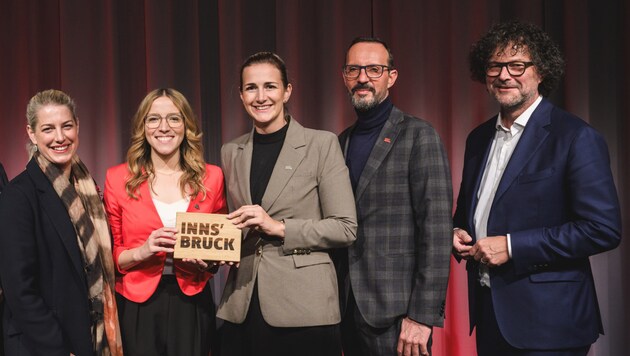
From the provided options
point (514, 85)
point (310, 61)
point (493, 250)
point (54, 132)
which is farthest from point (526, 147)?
point (310, 61)

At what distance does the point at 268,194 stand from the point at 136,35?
2.27 meters

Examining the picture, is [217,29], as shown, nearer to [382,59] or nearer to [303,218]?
[382,59]

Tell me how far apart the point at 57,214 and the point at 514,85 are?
1899 mm

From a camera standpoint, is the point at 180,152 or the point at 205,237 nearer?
the point at 205,237

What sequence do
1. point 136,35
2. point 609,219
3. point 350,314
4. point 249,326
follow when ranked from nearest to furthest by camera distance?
point 609,219 < point 249,326 < point 350,314 < point 136,35

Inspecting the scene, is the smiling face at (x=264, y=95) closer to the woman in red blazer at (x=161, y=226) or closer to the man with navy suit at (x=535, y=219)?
the woman in red blazer at (x=161, y=226)

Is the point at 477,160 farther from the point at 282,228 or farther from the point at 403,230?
the point at 282,228

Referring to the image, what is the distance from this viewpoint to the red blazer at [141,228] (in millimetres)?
2414

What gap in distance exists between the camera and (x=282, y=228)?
2.27m

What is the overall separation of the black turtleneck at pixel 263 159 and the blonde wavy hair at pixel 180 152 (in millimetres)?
252

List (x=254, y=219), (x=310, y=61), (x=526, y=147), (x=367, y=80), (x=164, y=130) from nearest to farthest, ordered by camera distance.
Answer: (x=254, y=219), (x=526, y=147), (x=164, y=130), (x=367, y=80), (x=310, y=61)

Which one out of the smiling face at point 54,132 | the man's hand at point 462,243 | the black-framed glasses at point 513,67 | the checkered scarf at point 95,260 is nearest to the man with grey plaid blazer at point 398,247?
the man's hand at point 462,243

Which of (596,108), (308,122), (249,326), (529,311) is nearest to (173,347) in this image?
(249,326)

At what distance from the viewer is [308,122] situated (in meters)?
4.07
